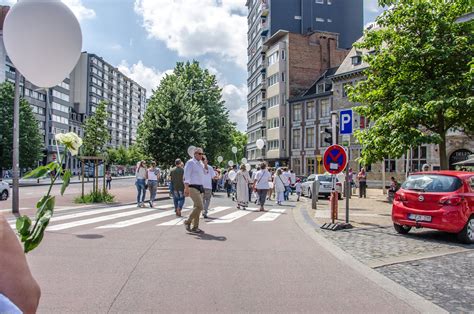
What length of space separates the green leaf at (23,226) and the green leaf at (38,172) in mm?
341

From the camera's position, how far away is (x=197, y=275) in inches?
231

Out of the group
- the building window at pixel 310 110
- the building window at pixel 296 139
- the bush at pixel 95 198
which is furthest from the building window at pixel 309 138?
the bush at pixel 95 198

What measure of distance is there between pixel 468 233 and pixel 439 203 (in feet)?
2.88

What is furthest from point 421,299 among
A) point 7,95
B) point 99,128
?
point 7,95

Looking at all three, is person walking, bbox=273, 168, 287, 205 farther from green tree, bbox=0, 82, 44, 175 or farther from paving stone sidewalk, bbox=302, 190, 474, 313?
green tree, bbox=0, 82, 44, 175

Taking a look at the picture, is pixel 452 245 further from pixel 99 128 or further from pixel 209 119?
pixel 209 119

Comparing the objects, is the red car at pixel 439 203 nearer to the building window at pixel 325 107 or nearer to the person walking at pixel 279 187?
the person walking at pixel 279 187

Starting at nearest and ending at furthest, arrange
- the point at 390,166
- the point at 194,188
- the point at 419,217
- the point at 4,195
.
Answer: the point at 419,217 → the point at 194,188 → the point at 4,195 → the point at 390,166

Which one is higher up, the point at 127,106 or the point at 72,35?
the point at 127,106

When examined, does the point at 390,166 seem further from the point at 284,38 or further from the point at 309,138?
the point at 284,38

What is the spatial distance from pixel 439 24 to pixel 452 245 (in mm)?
9610

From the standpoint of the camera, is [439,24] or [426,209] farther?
[439,24]

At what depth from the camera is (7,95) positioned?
47.8m

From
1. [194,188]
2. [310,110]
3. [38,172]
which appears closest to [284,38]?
[310,110]
